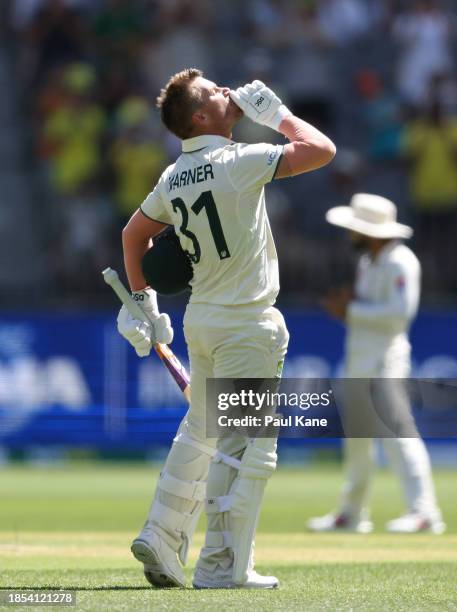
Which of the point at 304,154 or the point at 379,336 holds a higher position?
the point at 304,154

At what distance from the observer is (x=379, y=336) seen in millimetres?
10477

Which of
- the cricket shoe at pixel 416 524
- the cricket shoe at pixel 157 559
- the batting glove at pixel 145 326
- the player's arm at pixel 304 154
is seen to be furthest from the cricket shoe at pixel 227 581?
the cricket shoe at pixel 416 524

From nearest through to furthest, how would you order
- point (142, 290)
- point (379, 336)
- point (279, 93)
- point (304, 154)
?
point (304, 154) < point (142, 290) < point (379, 336) < point (279, 93)

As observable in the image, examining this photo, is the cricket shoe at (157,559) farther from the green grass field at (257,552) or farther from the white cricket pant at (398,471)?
the white cricket pant at (398,471)

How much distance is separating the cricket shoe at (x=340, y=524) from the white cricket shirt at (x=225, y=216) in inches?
150

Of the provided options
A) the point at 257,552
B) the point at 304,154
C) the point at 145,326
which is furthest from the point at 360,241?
the point at 304,154

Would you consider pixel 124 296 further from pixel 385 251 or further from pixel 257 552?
pixel 385 251

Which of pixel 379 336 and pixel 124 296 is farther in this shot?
pixel 379 336

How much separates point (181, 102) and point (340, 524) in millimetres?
4372

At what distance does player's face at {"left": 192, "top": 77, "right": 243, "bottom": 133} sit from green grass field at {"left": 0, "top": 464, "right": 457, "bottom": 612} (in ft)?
6.70

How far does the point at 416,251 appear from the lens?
1794 centimetres

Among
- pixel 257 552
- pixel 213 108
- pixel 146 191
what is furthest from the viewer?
pixel 146 191

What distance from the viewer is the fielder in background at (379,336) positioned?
33.8 ft

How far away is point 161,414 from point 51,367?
1325mm
